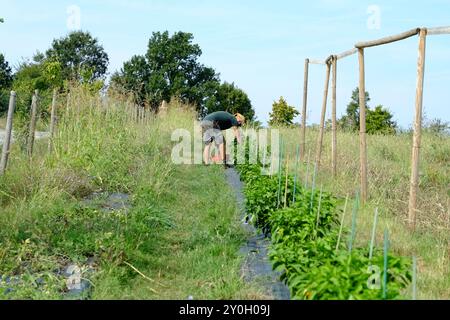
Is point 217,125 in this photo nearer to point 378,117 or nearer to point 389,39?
point 389,39

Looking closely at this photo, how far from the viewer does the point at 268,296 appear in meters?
3.67

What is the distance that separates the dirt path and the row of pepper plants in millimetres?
119

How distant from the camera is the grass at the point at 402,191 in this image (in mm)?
4676

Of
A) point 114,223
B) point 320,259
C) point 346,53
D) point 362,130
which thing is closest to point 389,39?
point 362,130

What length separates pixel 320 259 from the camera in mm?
3371

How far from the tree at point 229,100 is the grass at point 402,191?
88.1 feet

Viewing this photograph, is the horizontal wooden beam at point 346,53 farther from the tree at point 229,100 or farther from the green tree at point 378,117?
the tree at point 229,100

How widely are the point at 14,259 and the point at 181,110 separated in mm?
13318

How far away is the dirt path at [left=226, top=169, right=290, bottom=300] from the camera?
386 centimetres

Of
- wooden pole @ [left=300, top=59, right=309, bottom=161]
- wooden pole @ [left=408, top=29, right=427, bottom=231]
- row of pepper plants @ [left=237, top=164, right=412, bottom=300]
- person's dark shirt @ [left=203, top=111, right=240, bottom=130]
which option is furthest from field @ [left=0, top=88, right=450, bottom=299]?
person's dark shirt @ [left=203, top=111, right=240, bottom=130]

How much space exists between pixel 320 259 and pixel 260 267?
3.62 feet

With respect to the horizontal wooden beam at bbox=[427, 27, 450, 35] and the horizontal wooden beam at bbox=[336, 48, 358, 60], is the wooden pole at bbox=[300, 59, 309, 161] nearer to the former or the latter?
the horizontal wooden beam at bbox=[336, 48, 358, 60]

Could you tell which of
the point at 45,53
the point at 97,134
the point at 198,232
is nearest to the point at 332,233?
the point at 198,232
